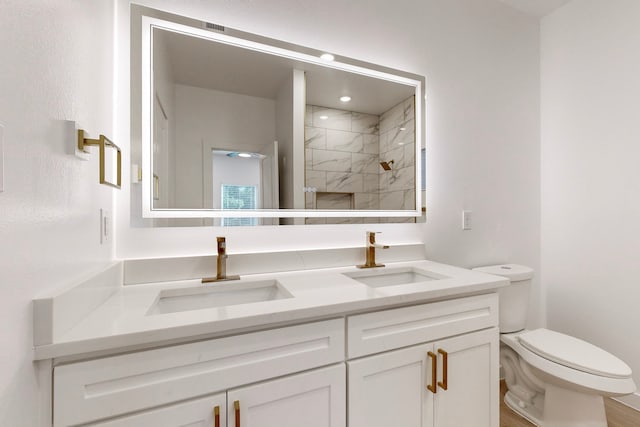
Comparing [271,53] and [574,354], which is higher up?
[271,53]

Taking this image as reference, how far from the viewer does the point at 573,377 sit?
1297 millimetres

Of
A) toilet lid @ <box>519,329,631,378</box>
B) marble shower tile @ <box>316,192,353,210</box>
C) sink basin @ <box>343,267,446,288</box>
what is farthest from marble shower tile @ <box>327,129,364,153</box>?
toilet lid @ <box>519,329,631,378</box>

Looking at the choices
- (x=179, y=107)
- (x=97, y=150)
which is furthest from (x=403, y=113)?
(x=97, y=150)

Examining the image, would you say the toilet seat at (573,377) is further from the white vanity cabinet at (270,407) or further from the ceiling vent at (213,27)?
the ceiling vent at (213,27)

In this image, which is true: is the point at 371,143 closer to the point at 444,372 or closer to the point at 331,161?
the point at 331,161

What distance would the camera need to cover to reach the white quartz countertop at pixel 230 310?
2.23 feet

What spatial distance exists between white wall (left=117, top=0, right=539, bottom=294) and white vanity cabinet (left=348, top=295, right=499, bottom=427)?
0.57 meters

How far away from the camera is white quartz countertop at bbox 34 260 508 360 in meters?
0.68

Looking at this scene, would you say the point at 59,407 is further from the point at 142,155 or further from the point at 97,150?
the point at 142,155

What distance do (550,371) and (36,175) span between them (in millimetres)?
2007

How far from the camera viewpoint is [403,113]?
172 centimetres

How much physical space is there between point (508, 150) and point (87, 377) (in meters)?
2.42

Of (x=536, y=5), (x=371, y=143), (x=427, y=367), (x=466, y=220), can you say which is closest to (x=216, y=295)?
(x=427, y=367)

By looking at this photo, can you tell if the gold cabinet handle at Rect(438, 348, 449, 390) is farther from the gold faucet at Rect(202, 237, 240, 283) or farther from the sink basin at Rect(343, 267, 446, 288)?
the gold faucet at Rect(202, 237, 240, 283)
